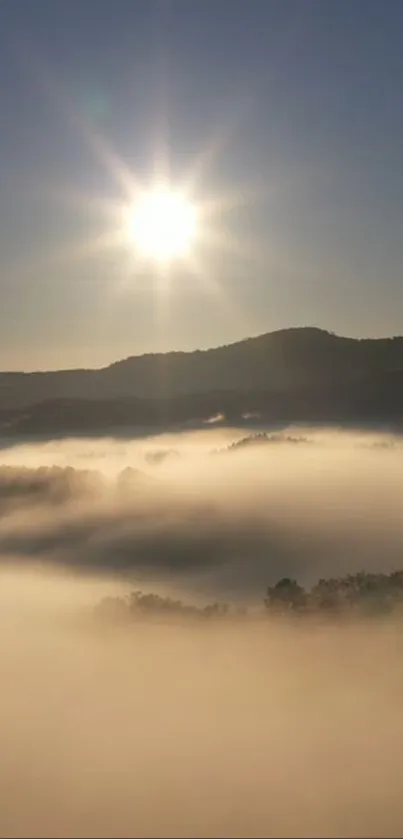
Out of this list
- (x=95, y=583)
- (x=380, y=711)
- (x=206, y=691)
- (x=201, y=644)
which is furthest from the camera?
(x=95, y=583)

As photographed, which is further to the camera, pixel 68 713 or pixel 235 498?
pixel 235 498

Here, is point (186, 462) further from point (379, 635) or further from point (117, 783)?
point (117, 783)

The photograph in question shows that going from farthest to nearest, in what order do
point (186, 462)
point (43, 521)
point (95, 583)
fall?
point (186, 462)
point (43, 521)
point (95, 583)

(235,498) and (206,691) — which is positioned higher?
(235,498)

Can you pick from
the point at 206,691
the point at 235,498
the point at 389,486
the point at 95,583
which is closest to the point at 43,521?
the point at 235,498

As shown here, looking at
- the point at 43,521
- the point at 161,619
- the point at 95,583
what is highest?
the point at 43,521

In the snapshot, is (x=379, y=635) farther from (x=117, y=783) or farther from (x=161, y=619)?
(x=117, y=783)
